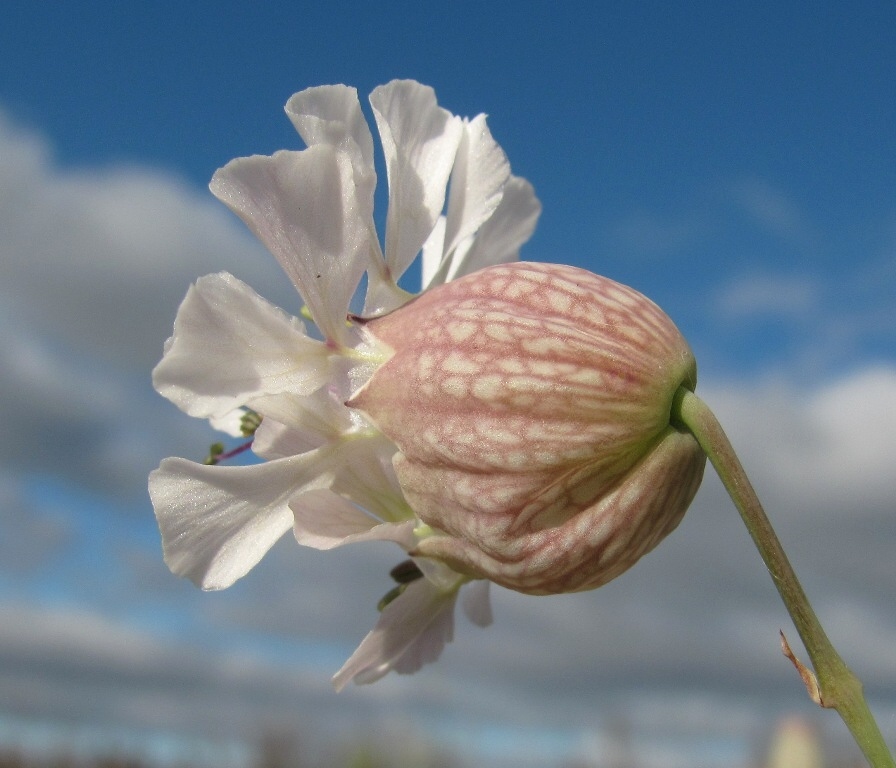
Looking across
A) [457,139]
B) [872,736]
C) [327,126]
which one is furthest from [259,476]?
[872,736]

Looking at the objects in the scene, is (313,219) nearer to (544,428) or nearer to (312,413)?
(312,413)

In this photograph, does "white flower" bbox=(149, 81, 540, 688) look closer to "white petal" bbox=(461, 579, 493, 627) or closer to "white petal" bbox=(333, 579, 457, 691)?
"white petal" bbox=(333, 579, 457, 691)

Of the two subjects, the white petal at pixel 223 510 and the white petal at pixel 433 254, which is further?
the white petal at pixel 433 254

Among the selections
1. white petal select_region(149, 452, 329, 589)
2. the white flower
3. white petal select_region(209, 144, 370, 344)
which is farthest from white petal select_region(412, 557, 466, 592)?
white petal select_region(209, 144, 370, 344)

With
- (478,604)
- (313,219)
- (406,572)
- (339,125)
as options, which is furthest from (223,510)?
(478,604)

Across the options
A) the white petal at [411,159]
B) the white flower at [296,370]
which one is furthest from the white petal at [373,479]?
the white petal at [411,159]

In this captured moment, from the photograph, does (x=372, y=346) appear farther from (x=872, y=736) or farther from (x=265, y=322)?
(x=872, y=736)

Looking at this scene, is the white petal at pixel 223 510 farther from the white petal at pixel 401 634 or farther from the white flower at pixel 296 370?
the white petal at pixel 401 634
